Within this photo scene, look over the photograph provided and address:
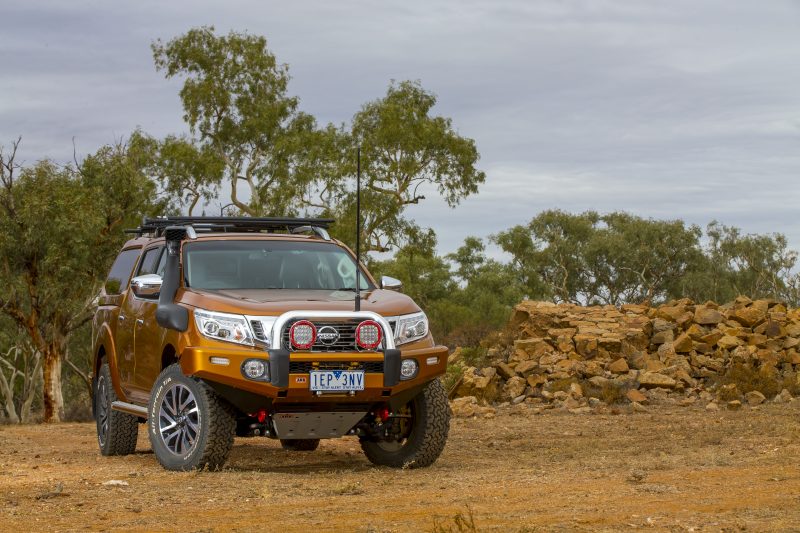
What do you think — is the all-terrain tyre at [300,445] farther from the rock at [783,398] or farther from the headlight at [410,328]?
the rock at [783,398]

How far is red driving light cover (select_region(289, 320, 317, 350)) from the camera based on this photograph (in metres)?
9.62

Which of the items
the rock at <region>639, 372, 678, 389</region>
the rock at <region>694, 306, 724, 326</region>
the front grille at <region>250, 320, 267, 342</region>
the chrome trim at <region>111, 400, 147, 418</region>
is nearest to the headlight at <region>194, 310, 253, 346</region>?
the front grille at <region>250, 320, 267, 342</region>

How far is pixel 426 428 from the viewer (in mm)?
10562

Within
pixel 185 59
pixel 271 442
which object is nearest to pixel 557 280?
pixel 185 59

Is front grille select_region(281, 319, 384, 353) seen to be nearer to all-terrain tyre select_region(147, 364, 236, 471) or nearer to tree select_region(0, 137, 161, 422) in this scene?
all-terrain tyre select_region(147, 364, 236, 471)

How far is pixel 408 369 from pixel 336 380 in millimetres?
659

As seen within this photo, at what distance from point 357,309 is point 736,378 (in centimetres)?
1192

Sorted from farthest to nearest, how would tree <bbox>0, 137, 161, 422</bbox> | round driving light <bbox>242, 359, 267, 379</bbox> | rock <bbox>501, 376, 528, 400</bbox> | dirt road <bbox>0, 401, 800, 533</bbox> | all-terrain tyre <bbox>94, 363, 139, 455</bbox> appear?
tree <bbox>0, 137, 161, 422</bbox>, rock <bbox>501, 376, 528, 400</bbox>, all-terrain tyre <bbox>94, 363, 139, 455</bbox>, round driving light <bbox>242, 359, 267, 379</bbox>, dirt road <bbox>0, 401, 800, 533</bbox>

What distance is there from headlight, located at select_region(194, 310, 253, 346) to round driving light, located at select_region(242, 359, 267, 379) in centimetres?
18

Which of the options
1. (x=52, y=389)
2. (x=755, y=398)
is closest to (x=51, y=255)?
(x=52, y=389)

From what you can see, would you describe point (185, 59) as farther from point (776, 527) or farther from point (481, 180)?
point (776, 527)

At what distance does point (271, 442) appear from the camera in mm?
14867

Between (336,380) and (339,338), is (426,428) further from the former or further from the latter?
(339,338)

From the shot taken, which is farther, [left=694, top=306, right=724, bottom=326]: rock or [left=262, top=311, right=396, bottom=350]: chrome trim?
[left=694, top=306, right=724, bottom=326]: rock
